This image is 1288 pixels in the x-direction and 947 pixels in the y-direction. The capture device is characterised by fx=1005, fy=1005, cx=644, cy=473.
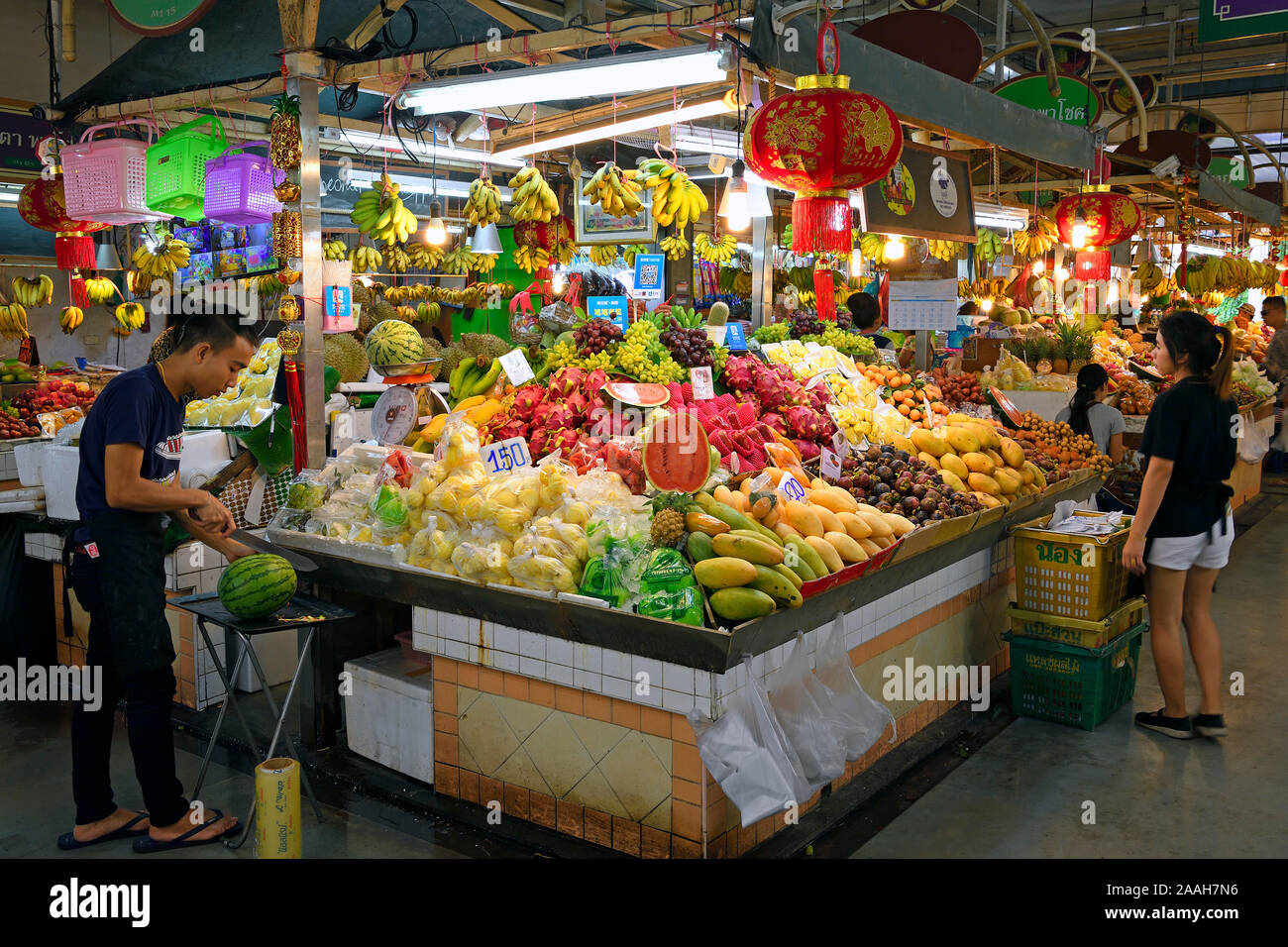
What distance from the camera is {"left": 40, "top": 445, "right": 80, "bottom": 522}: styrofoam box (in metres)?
4.61

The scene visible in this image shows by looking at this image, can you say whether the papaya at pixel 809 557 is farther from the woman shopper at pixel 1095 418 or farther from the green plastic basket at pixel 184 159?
the woman shopper at pixel 1095 418

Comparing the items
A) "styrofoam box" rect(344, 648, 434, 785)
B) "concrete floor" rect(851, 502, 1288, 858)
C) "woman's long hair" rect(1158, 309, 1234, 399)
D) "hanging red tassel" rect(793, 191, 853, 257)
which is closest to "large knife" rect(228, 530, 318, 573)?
"styrofoam box" rect(344, 648, 434, 785)

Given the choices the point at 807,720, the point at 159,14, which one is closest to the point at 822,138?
the point at 807,720

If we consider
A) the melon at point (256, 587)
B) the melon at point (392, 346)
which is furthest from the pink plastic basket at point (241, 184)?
the melon at point (256, 587)

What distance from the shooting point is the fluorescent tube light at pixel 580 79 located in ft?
13.0

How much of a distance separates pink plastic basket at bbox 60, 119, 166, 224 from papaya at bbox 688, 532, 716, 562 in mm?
3748

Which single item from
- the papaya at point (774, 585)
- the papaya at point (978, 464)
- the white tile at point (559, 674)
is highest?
the papaya at point (978, 464)

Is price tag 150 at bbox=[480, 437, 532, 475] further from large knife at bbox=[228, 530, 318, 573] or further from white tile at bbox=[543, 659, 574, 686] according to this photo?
white tile at bbox=[543, 659, 574, 686]

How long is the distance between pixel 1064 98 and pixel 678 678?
5288 mm

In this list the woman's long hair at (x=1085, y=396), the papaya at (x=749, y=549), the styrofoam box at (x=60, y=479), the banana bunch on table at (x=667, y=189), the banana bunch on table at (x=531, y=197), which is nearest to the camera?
the papaya at (x=749, y=549)

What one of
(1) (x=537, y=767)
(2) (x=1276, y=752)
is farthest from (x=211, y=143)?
(2) (x=1276, y=752)

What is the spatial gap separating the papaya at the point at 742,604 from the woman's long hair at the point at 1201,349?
2412 millimetres

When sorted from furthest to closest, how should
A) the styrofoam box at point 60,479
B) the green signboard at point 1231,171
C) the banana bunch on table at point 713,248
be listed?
the banana bunch on table at point 713,248, the green signboard at point 1231,171, the styrofoam box at point 60,479
